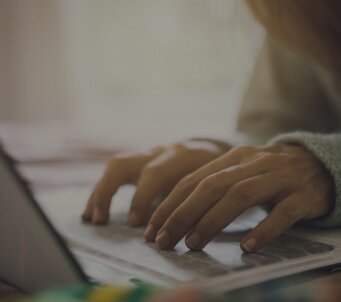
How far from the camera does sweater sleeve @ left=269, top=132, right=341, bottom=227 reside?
507mm

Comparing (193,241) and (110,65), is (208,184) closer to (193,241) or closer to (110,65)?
(193,241)

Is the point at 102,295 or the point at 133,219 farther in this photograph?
the point at 133,219

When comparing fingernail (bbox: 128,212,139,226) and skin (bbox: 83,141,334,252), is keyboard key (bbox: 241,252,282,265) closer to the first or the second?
skin (bbox: 83,141,334,252)

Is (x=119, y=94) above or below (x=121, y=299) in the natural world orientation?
below

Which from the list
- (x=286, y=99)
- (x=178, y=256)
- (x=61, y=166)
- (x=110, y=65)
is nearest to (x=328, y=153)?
(x=178, y=256)

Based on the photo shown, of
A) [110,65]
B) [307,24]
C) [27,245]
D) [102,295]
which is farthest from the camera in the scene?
[110,65]

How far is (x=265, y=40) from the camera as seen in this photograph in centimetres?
96

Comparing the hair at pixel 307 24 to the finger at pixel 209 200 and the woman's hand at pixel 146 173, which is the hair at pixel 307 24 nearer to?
the woman's hand at pixel 146 173

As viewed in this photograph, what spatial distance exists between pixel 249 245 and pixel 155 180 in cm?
17

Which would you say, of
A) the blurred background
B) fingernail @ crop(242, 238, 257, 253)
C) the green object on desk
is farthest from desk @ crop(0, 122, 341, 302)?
the blurred background

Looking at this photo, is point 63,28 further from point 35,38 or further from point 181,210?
point 181,210

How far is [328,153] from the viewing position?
0.52 m

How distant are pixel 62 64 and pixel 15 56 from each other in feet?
0.69

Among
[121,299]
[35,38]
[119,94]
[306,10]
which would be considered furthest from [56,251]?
[119,94]
